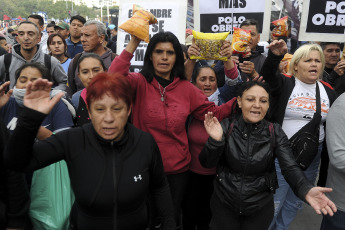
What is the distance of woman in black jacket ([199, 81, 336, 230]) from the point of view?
212 cm

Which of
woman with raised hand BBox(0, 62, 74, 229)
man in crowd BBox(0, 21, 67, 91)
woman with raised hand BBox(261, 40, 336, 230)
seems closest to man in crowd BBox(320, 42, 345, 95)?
woman with raised hand BBox(261, 40, 336, 230)

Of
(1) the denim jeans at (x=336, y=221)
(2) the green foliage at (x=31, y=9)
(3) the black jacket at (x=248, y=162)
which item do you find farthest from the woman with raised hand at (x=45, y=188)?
(2) the green foliage at (x=31, y=9)

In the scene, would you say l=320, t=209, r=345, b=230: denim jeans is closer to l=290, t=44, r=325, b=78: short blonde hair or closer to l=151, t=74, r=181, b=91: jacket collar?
l=290, t=44, r=325, b=78: short blonde hair

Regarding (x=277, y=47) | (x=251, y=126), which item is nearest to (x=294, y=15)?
(x=277, y=47)

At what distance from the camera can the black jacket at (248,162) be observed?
6.93 feet

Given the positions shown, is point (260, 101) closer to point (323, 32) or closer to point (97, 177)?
point (97, 177)

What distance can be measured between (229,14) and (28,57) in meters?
2.55

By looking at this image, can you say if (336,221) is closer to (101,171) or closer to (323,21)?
(101,171)

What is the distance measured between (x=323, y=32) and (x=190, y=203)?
244 centimetres

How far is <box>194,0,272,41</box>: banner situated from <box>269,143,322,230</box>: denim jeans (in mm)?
1612

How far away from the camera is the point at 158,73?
243 centimetres

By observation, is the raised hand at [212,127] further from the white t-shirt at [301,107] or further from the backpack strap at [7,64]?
the backpack strap at [7,64]

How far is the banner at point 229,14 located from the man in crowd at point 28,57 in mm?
1727

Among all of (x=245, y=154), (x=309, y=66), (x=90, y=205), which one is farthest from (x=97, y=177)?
(x=309, y=66)
